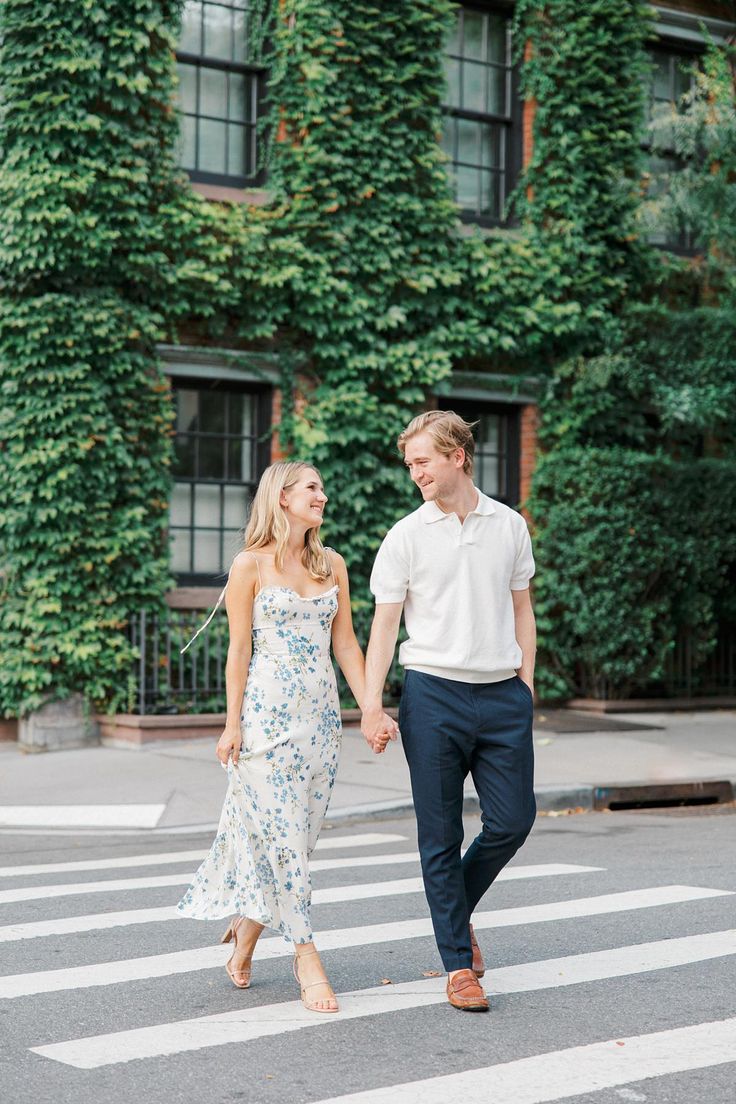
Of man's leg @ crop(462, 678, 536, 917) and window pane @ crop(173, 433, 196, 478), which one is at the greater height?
window pane @ crop(173, 433, 196, 478)

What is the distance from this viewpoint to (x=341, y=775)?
488 inches

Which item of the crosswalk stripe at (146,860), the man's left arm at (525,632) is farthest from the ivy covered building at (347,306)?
the man's left arm at (525,632)

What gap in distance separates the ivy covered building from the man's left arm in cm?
874

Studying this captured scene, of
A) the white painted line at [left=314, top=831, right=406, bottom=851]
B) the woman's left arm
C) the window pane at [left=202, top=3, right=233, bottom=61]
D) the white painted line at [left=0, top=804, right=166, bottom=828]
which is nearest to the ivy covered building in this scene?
the window pane at [left=202, top=3, right=233, bottom=61]

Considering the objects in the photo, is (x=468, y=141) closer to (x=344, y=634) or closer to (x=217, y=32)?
(x=217, y=32)

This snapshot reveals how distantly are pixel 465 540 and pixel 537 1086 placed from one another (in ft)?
6.43

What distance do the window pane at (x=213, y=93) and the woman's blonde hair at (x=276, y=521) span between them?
10.9 metres

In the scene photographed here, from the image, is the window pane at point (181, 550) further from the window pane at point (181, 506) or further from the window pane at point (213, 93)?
the window pane at point (213, 93)

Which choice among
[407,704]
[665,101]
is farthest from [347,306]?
[407,704]

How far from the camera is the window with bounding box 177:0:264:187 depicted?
1572 centimetres

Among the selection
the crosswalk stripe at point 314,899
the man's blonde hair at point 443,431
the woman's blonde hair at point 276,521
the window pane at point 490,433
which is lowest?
the crosswalk stripe at point 314,899

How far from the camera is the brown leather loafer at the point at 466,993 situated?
5.44 metres

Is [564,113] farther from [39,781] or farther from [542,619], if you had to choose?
[39,781]

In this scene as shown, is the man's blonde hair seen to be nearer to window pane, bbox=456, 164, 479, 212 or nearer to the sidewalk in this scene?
the sidewalk
